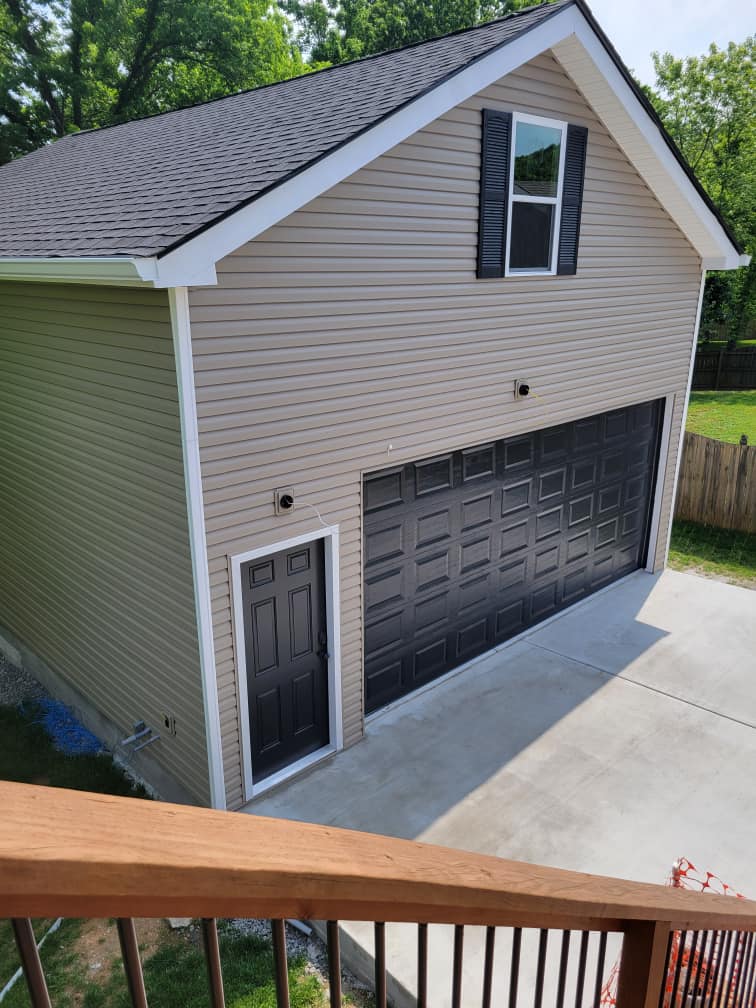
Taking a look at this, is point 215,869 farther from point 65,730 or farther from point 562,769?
point 65,730

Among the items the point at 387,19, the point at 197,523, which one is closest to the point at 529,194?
the point at 197,523

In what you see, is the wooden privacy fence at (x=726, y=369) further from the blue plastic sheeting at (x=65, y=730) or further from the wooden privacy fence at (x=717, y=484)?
the blue plastic sheeting at (x=65, y=730)

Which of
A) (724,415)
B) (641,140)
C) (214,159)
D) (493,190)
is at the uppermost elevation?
(641,140)

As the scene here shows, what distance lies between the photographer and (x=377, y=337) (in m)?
6.05

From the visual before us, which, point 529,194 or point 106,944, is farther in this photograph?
point 529,194

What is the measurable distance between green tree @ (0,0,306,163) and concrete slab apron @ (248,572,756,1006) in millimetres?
23530

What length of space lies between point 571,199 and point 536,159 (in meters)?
0.62

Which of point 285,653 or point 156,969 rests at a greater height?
point 285,653

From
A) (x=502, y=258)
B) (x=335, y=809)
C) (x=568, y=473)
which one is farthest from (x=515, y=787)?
(x=502, y=258)

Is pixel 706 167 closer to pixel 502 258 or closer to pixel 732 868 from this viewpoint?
pixel 502 258

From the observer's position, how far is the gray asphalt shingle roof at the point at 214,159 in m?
4.92

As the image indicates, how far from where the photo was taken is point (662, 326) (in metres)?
9.53

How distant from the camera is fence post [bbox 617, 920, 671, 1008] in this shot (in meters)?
1.86

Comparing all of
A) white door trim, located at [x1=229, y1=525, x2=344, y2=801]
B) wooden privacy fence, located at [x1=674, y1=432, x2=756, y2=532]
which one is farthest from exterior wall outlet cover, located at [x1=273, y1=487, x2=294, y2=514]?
wooden privacy fence, located at [x1=674, y1=432, x2=756, y2=532]
